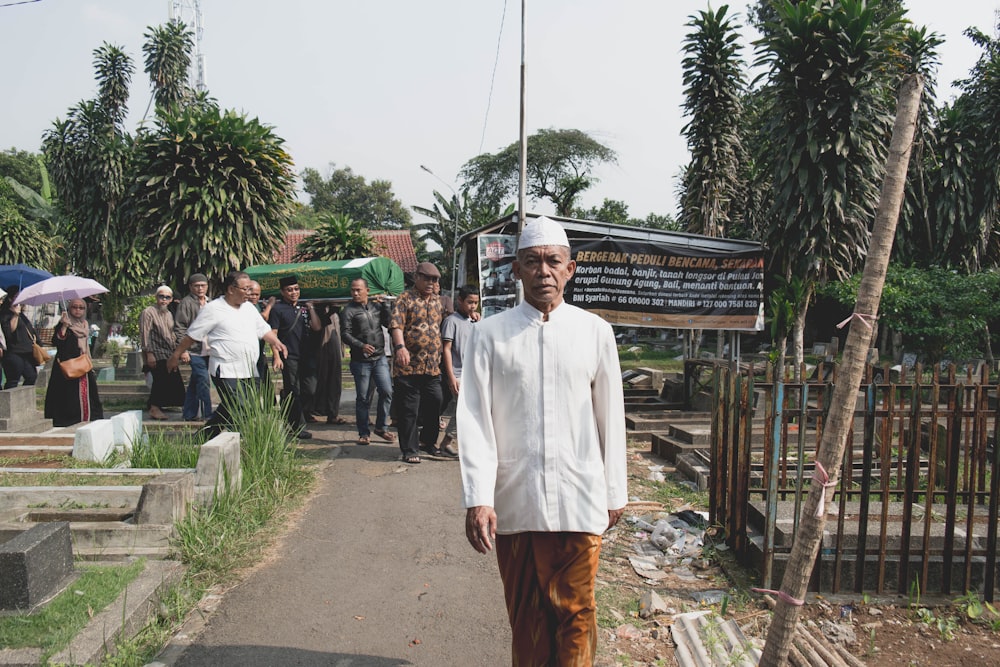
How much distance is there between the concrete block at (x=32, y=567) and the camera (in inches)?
131

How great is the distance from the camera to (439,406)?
738 cm

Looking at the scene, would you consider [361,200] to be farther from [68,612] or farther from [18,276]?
[68,612]

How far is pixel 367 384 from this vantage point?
Answer: 7914 mm

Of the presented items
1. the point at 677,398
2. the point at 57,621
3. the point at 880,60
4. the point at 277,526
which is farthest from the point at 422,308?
the point at 880,60

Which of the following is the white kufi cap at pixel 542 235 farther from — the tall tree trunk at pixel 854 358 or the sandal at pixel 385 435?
the sandal at pixel 385 435

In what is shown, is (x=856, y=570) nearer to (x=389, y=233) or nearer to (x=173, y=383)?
(x=173, y=383)

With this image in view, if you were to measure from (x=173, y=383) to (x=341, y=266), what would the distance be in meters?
4.08

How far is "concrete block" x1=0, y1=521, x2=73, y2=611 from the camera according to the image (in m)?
3.33

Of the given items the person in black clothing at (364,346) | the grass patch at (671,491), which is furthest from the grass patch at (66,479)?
the grass patch at (671,491)

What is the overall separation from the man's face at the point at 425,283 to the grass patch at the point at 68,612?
376cm

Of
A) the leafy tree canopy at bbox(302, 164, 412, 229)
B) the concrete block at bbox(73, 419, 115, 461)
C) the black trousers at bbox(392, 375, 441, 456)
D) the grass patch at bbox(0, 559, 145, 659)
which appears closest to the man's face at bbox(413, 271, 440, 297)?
the black trousers at bbox(392, 375, 441, 456)

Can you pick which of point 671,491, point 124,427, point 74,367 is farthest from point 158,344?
point 671,491

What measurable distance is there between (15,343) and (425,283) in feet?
22.1

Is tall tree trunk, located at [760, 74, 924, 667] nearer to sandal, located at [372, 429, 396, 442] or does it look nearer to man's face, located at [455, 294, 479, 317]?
man's face, located at [455, 294, 479, 317]
